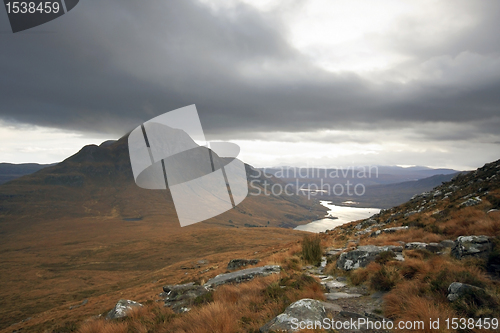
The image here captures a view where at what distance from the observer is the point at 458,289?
5.02m

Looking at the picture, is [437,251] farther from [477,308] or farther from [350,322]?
[350,322]

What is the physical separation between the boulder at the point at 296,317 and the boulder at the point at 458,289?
2711 millimetres

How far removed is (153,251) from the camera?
105625mm

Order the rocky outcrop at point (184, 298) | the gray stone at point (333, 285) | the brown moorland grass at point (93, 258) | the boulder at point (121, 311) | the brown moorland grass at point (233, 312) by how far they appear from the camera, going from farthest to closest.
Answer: the brown moorland grass at point (93, 258) < the boulder at point (121, 311) < the rocky outcrop at point (184, 298) < the gray stone at point (333, 285) < the brown moorland grass at point (233, 312)

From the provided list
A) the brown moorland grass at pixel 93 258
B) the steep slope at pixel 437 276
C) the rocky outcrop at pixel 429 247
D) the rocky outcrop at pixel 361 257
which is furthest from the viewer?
the brown moorland grass at pixel 93 258

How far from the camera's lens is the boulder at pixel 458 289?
16.0 ft

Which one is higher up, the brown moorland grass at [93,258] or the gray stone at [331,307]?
the gray stone at [331,307]

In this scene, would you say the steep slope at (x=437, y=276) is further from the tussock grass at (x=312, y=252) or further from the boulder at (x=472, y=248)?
the tussock grass at (x=312, y=252)

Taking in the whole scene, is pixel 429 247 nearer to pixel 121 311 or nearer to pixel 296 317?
pixel 296 317

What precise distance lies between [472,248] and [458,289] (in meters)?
3.20

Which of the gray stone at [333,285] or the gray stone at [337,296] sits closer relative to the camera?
the gray stone at [337,296]

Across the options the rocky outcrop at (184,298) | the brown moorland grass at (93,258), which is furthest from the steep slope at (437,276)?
the brown moorland grass at (93,258)

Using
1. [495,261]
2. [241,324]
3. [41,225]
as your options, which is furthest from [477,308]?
[41,225]

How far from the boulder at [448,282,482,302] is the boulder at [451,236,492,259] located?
2.87 meters
